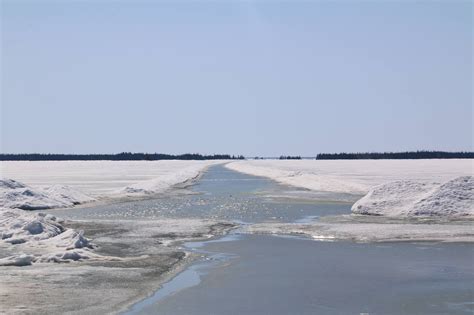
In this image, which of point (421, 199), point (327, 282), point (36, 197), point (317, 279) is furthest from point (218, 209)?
point (327, 282)

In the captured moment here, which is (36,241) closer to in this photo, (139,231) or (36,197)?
(139,231)

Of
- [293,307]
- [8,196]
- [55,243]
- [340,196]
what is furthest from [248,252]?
[340,196]

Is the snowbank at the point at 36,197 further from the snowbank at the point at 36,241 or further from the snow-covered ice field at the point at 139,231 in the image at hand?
the snowbank at the point at 36,241

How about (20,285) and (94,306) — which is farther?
(20,285)

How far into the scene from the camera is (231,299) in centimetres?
952

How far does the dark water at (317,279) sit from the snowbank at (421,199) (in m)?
6.42

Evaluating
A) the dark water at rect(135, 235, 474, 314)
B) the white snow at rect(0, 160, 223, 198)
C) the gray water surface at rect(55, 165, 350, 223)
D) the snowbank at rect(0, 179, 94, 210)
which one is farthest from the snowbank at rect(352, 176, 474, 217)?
the white snow at rect(0, 160, 223, 198)

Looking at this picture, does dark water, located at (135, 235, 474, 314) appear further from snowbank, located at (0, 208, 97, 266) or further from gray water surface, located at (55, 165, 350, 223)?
gray water surface, located at (55, 165, 350, 223)

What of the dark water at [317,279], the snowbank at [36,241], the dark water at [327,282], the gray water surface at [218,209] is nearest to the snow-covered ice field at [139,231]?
the snowbank at [36,241]

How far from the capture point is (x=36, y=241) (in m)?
14.1

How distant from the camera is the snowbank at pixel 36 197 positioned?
24.5 metres

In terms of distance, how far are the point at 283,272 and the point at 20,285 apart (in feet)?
15.5

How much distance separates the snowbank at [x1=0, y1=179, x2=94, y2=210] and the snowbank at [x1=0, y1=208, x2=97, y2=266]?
8.20 m

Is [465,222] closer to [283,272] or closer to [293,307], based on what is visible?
[283,272]
